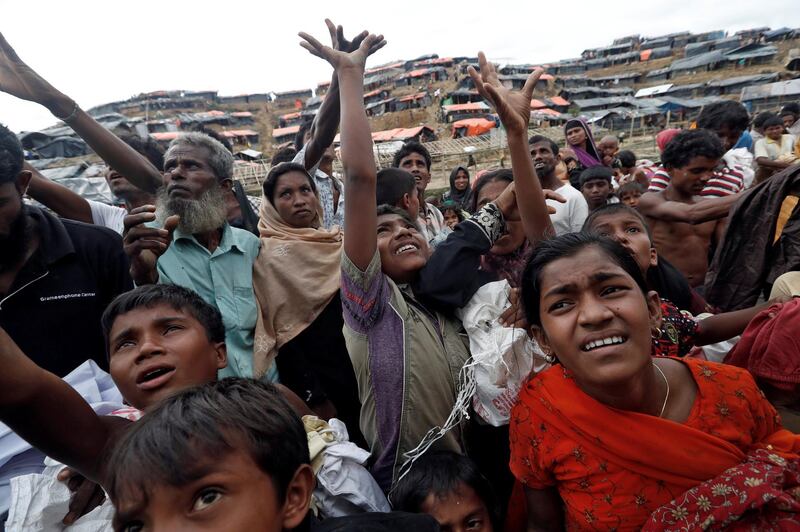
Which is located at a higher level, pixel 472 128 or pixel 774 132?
pixel 774 132

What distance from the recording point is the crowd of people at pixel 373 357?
46.0 inches

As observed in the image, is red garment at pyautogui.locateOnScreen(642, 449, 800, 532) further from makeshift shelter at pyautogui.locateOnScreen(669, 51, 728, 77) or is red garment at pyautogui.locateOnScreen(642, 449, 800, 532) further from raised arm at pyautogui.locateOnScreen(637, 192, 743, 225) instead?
makeshift shelter at pyautogui.locateOnScreen(669, 51, 728, 77)

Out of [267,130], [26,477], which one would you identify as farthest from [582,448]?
[267,130]

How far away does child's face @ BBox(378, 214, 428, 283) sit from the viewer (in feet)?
6.84

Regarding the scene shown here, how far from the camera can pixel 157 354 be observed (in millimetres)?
1535

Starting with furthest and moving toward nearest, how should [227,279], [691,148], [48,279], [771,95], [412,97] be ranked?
[412,97], [771,95], [691,148], [227,279], [48,279]

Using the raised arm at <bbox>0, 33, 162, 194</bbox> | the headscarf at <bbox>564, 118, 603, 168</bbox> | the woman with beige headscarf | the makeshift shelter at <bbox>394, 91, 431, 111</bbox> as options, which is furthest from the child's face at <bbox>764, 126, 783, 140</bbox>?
the makeshift shelter at <bbox>394, 91, 431, 111</bbox>

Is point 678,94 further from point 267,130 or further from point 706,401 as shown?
point 706,401

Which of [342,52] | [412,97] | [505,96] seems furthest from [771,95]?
[342,52]

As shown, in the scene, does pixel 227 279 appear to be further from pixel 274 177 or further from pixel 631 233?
pixel 631 233

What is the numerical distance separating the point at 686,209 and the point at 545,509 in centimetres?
267

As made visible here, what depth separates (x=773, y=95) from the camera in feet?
94.1

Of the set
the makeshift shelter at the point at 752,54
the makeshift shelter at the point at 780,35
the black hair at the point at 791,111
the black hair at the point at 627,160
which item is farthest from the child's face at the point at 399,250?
the makeshift shelter at the point at 780,35

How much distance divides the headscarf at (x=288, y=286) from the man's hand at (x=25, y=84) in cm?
154
